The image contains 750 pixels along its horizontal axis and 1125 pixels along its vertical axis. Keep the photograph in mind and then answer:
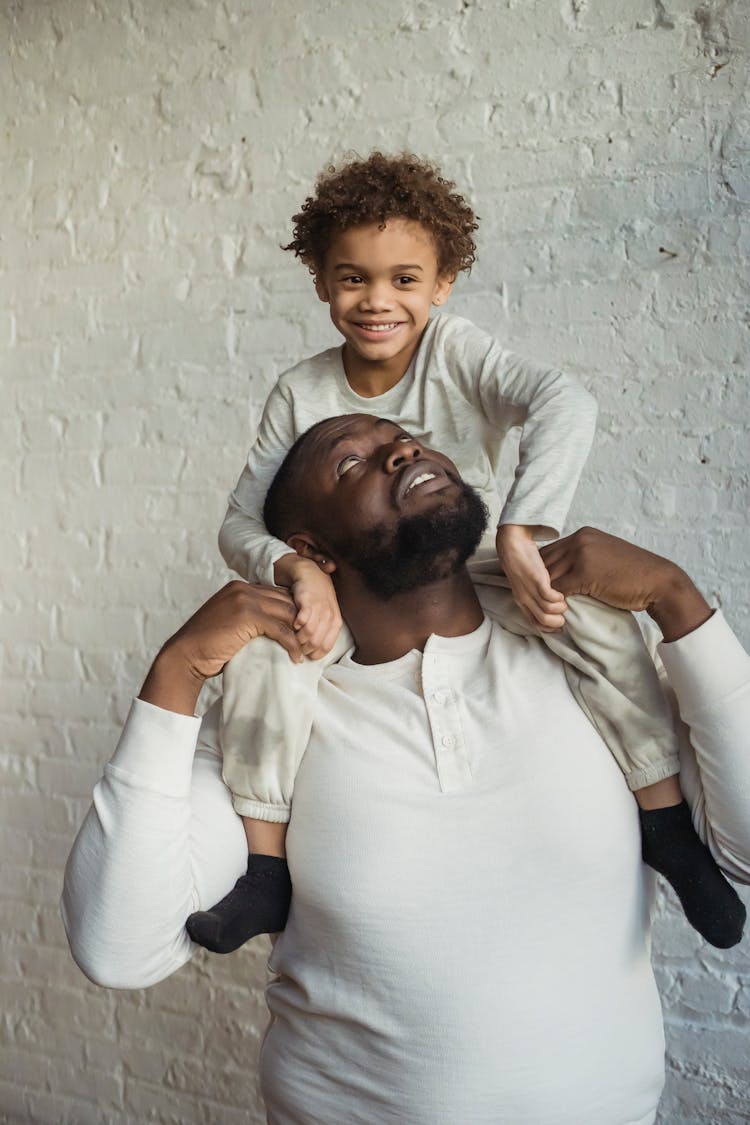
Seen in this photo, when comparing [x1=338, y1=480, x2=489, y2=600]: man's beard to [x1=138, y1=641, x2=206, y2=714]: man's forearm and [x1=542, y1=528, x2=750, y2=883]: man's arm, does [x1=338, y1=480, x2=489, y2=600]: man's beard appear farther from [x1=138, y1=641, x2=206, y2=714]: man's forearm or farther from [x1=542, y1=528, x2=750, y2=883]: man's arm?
[x1=138, y1=641, x2=206, y2=714]: man's forearm

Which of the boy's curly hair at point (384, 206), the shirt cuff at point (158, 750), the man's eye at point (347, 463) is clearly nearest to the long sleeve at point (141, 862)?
the shirt cuff at point (158, 750)

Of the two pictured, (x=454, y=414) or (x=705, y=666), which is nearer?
(x=705, y=666)

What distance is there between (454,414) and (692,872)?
741 mm

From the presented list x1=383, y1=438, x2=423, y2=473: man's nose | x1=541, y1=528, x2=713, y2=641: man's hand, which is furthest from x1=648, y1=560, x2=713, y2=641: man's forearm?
x1=383, y1=438, x2=423, y2=473: man's nose

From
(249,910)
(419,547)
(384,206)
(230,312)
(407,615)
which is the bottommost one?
(249,910)

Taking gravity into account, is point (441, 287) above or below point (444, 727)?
above

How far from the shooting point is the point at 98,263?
2891mm

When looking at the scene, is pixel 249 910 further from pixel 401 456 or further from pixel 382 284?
pixel 382 284

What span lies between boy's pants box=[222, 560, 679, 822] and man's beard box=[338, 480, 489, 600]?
0.44 feet

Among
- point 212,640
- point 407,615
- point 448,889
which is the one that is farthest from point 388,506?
point 448,889

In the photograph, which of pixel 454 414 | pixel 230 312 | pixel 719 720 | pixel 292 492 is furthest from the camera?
pixel 230 312

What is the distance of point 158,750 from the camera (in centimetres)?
139

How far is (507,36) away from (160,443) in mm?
1230

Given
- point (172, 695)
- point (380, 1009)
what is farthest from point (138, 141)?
point (380, 1009)
